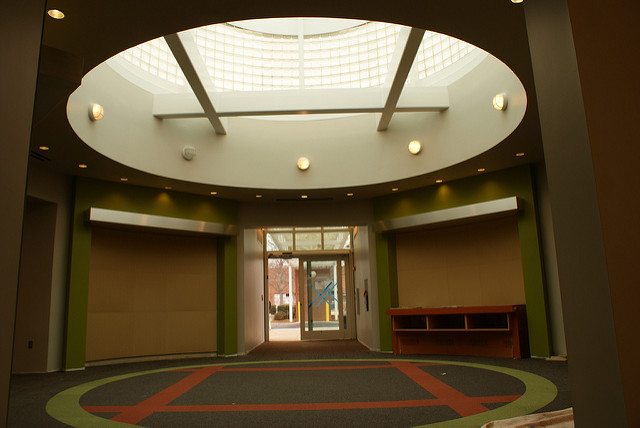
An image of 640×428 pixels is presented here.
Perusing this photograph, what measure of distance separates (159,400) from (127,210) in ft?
15.8

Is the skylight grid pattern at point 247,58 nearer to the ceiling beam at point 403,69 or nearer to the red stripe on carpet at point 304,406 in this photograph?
the ceiling beam at point 403,69

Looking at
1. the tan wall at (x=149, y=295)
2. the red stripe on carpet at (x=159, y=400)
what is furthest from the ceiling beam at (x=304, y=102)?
the red stripe on carpet at (x=159, y=400)

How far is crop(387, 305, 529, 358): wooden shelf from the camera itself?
331 inches

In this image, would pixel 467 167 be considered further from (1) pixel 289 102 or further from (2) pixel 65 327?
(2) pixel 65 327

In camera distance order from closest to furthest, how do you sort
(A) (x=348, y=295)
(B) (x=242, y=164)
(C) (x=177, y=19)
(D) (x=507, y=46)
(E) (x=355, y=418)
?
(C) (x=177, y=19), (E) (x=355, y=418), (D) (x=507, y=46), (B) (x=242, y=164), (A) (x=348, y=295)

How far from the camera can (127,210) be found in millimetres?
9297

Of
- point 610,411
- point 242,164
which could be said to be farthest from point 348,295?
point 610,411

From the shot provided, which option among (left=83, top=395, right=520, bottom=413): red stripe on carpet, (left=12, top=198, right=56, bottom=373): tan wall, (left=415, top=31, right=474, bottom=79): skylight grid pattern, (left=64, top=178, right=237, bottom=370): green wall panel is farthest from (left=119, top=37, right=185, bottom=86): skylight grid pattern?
(left=83, top=395, right=520, bottom=413): red stripe on carpet

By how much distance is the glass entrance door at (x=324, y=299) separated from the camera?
14.5 metres

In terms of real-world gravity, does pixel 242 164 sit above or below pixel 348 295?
above

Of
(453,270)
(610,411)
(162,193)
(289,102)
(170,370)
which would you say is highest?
(289,102)

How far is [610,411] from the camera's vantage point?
2.19 meters

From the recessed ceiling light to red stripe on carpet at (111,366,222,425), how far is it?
3785mm

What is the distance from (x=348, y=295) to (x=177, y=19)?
11621mm
